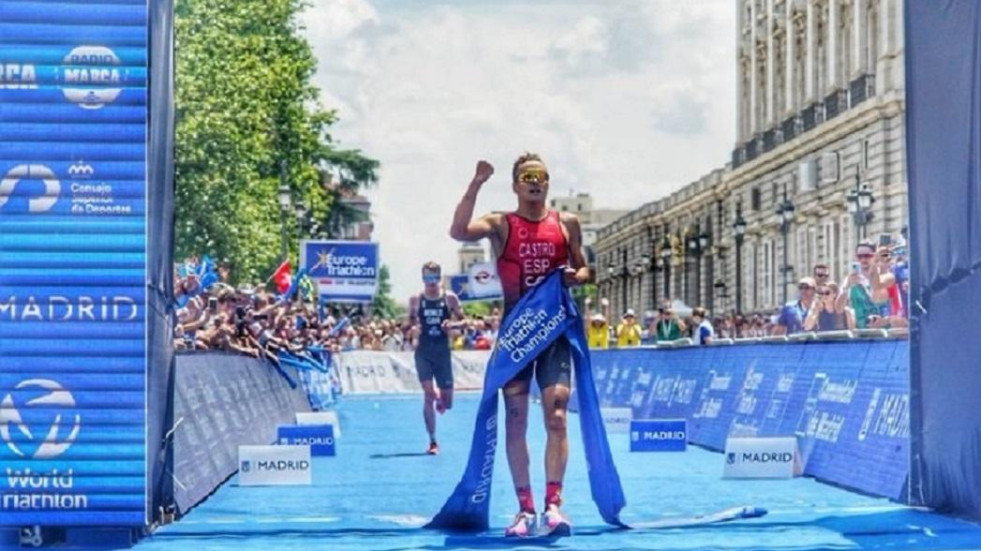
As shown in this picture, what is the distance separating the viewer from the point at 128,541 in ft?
39.0

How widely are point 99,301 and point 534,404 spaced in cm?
3410

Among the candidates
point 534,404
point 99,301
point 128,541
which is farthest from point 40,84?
point 534,404

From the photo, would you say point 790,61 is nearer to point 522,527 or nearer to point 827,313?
point 827,313

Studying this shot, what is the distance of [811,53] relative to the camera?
9038 centimetres

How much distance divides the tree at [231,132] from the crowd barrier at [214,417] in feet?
60.3

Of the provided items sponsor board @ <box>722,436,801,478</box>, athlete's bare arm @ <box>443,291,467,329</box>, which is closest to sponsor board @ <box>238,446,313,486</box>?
sponsor board @ <box>722,436,801,478</box>

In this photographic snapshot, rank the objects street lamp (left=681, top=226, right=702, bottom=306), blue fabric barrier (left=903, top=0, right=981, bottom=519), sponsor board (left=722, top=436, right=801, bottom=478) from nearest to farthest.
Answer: blue fabric barrier (left=903, top=0, right=981, bottom=519) < sponsor board (left=722, top=436, right=801, bottom=478) < street lamp (left=681, top=226, right=702, bottom=306)

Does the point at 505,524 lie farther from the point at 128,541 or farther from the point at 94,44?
the point at 94,44

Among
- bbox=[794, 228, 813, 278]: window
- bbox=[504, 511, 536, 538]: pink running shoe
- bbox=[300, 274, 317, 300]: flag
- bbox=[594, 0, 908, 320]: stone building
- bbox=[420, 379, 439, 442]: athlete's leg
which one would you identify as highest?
bbox=[594, 0, 908, 320]: stone building

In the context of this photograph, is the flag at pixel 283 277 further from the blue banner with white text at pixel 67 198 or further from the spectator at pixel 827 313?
the blue banner with white text at pixel 67 198

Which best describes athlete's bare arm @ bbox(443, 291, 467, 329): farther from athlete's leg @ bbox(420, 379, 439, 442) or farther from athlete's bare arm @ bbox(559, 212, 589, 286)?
athlete's bare arm @ bbox(559, 212, 589, 286)

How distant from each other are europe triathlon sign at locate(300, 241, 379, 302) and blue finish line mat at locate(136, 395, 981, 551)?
21624 mm

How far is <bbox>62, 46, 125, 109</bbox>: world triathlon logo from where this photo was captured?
11.8 meters

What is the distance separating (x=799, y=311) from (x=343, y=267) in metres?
17.2
